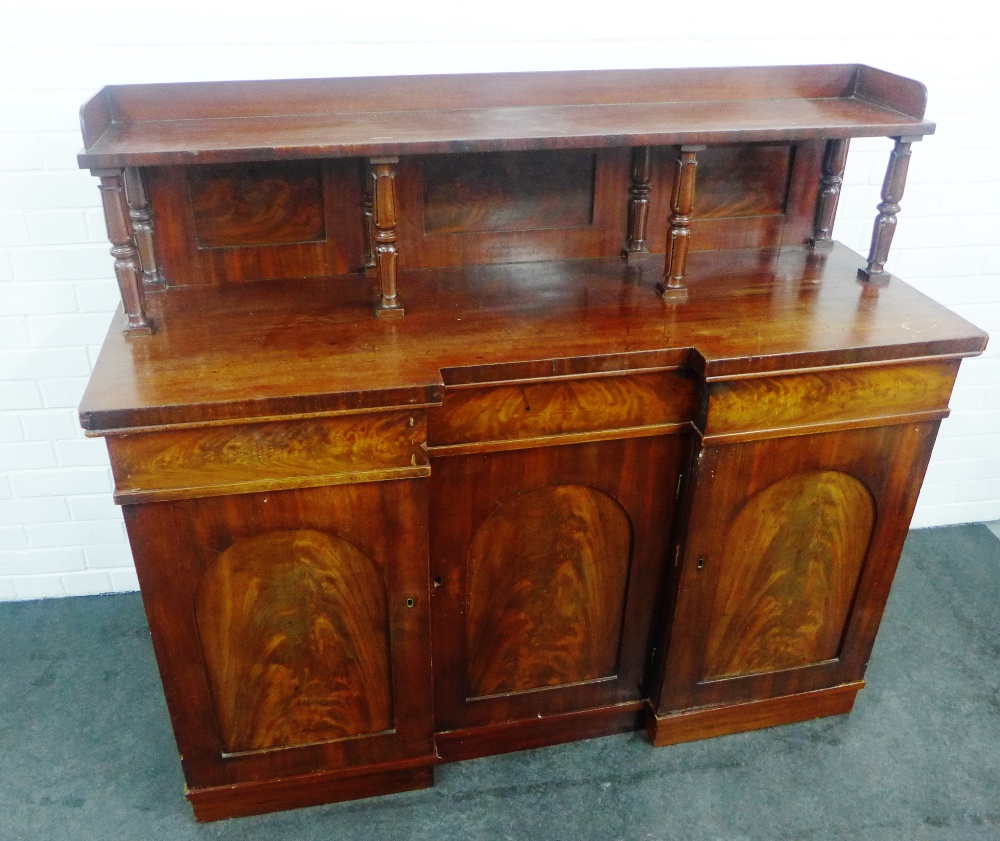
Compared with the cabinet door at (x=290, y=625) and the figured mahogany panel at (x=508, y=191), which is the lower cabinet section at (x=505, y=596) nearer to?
the cabinet door at (x=290, y=625)

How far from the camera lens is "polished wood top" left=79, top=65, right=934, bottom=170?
5.96 feet

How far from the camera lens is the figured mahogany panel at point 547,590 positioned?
2047 millimetres

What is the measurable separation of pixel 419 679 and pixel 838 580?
3.45ft

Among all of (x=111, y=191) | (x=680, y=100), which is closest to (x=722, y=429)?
(x=680, y=100)

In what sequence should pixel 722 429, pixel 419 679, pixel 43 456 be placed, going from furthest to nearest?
pixel 43 456
pixel 419 679
pixel 722 429

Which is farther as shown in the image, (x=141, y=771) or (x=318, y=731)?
(x=141, y=771)

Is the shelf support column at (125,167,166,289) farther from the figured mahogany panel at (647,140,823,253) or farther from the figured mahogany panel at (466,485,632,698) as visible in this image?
the figured mahogany panel at (647,140,823,253)

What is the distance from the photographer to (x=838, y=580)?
2258mm

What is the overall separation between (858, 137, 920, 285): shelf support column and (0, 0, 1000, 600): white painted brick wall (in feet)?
1.48

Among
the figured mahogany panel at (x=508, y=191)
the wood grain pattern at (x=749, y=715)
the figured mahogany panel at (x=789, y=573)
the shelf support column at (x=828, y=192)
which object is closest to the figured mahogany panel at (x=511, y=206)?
the figured mahogany panel at (x=508, y=191)

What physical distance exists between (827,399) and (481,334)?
2.48ft

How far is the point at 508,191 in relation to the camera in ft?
7.32

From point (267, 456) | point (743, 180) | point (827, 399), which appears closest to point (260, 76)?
point (267, 456)

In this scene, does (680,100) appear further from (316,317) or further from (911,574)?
(911,574)
